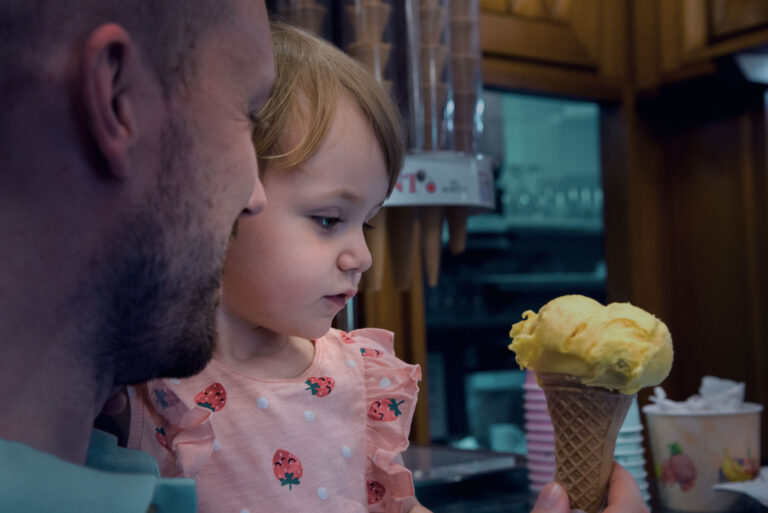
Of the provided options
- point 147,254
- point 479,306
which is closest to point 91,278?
point 147,254

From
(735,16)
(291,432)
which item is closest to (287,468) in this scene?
(291,432)

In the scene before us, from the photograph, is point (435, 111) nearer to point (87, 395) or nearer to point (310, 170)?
point (310, 170)

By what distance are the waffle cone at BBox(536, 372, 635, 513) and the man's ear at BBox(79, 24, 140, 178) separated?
0.50 metres

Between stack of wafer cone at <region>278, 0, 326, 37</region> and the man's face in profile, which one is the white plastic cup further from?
the man's face in profile

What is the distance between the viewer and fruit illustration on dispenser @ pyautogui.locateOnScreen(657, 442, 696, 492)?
1.33 metres

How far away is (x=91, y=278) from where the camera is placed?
0.52 m

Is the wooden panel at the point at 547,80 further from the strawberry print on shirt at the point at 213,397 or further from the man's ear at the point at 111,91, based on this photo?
the man's ear at the point at 111,91

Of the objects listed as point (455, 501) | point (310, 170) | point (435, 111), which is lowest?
point (455, 501)

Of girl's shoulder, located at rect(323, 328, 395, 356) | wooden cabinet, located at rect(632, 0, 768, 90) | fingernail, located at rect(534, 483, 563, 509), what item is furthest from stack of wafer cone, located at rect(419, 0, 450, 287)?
wooden cabinet, located at rect(632, 0, 768, 90)

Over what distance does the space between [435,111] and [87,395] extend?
0.95 m

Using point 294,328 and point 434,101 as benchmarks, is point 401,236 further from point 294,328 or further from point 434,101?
point 294,328

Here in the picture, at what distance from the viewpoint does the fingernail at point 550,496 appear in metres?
0.78

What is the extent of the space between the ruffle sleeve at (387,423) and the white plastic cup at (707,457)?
0.51 meters

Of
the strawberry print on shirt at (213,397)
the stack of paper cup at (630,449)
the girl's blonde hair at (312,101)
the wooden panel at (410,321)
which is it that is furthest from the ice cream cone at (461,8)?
the strawberry print on shirt at (213,397)
